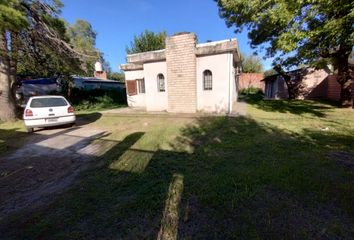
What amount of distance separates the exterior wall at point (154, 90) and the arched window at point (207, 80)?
2456 millimetres

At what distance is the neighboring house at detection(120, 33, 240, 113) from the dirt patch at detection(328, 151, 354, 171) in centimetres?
629

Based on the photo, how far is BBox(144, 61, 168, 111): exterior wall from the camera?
40.2ft

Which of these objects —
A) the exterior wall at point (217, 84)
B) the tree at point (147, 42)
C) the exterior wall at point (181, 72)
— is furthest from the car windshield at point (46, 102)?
the tree at point (147, 42)

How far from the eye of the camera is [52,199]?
3207 millimetres

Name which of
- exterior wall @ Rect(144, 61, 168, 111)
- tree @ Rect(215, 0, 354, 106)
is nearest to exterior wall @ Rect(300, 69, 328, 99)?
tree @ Rect(215, 0, 354, 106)

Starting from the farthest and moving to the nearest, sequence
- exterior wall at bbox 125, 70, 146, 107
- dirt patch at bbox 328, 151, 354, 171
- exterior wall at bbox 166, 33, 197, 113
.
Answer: exterior wall at bbox 125, 70, 146, 107, exterior wall at bbox 166, 33, 197, 113, dirt patch at bbox 328, 151, 354, 171

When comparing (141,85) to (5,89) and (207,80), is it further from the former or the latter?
(5,89)

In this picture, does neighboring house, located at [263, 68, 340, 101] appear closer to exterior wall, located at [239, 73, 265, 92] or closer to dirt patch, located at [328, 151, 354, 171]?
exterior wall, located at [239, 73, 265, 92]

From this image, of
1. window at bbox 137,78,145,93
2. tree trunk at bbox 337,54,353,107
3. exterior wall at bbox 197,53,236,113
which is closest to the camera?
exterior wall at bbox 197,53,236,113

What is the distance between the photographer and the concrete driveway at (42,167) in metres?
3.31

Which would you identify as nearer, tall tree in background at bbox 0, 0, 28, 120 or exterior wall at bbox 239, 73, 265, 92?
tall tree in background at bbox 0, 0, 28, 120

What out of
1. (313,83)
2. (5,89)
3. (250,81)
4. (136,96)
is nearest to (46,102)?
(5,89)

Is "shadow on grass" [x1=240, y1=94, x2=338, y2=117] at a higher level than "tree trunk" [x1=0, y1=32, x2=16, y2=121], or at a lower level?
lower

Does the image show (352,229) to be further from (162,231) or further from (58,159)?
(58,159)
